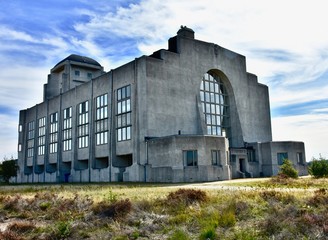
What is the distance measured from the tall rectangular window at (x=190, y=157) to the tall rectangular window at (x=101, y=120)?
1570cm

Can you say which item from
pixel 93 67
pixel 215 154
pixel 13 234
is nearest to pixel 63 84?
pixel 93 67

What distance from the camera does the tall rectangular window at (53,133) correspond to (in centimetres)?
6512

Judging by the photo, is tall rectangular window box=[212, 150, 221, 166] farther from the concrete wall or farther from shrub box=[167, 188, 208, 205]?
shrub box=[167, 188, 208, 205]

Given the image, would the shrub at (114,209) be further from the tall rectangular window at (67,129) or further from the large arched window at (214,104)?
the tall rectangular window at (67,129)

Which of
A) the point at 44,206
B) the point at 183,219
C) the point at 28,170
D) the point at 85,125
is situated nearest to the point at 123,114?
the point at 85,125

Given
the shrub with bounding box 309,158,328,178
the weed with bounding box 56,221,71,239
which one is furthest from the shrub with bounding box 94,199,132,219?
the shrub with bounding box 309,158,328,178

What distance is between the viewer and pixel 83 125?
57.3 m

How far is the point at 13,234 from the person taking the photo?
1164 cm

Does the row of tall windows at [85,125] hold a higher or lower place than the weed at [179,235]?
→ higher

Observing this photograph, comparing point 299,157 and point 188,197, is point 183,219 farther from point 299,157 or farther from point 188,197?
point 299,157

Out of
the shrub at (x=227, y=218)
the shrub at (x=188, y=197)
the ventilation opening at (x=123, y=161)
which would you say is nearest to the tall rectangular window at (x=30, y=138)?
the ventilation opening at (x=123, y=161)

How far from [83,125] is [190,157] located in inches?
951

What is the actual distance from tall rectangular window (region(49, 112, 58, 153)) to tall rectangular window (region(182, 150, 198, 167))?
110 ft

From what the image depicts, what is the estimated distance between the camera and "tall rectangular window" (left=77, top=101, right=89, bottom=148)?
5644 cm
